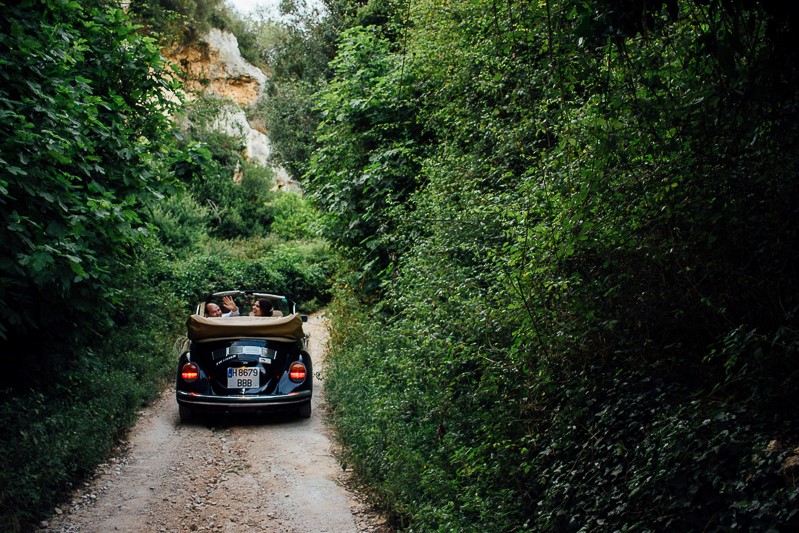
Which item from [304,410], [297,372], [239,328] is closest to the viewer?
[239,328]

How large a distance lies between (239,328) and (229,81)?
3194 centimetres

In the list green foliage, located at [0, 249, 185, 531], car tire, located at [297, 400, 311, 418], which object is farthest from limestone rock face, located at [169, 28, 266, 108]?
car tire, located at [297, 400, 311, 418]

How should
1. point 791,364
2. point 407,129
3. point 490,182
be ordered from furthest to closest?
point 407,129 < point 490,182 < point 791,364

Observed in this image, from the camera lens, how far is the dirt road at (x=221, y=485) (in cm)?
693

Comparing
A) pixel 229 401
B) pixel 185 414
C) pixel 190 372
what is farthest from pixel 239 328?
pixel 185 414

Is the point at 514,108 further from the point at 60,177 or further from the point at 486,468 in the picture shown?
the point at 60,177

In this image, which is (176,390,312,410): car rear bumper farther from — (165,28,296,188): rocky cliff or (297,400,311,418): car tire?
(165,28,296,188): rocky cliff

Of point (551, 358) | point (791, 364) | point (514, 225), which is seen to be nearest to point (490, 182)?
point (514, 225)

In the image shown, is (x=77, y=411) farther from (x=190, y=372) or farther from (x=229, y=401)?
(x=229, y=401)

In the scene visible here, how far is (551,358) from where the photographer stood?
5352 mm

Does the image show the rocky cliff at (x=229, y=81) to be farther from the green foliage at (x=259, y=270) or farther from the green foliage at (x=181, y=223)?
the green foliage at (x=259, y=270)

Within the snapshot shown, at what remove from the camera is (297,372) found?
10.9 metres

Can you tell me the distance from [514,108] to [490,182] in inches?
42.6

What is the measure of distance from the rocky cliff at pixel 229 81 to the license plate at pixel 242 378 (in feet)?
84.3
